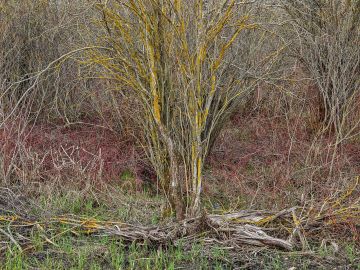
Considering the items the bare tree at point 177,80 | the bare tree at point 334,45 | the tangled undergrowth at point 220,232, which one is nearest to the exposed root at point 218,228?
the tangled undergrowth at point 220,232

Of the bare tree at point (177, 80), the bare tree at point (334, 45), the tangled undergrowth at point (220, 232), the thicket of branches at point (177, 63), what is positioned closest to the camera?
the tangled undergrowth at point (220, 232)

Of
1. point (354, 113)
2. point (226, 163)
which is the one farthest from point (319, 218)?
point (354, 113)

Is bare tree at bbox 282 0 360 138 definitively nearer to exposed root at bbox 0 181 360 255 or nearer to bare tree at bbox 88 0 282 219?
bare tree at bbox 88 0 282 219

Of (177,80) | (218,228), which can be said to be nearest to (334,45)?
(177,80)

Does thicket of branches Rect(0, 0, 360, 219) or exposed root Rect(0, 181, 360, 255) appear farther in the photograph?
thicket of branches Rect(0, 0, 360, 219)

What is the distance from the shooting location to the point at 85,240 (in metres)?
4.42

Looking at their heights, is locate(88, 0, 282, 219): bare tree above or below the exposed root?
above

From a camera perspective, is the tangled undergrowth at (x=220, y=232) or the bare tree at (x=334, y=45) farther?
the bare tree at (x=334, y=45)

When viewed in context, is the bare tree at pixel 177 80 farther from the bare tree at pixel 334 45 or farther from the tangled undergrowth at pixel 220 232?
the bare tree at pixel 334 45

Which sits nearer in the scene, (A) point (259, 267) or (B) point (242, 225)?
(A) point (259, 267)

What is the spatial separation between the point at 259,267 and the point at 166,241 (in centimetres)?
72

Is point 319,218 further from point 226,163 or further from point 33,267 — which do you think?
point 226,163

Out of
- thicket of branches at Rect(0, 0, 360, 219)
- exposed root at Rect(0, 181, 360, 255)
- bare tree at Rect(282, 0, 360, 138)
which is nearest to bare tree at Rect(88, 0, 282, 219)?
thicket of branches at Rect(0, 0, 360, 219)

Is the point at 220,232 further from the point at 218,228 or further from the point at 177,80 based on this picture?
the point at 177,80
